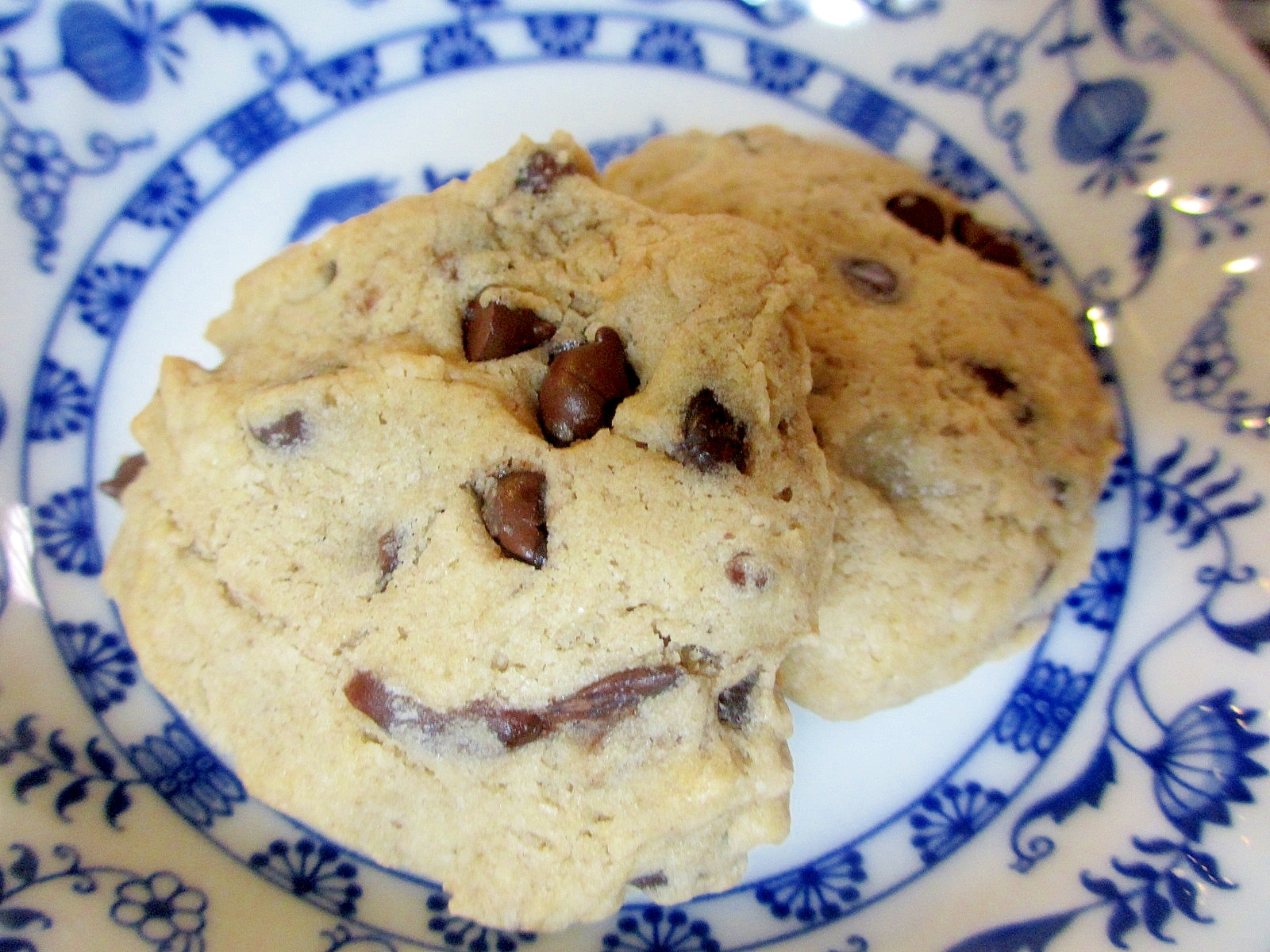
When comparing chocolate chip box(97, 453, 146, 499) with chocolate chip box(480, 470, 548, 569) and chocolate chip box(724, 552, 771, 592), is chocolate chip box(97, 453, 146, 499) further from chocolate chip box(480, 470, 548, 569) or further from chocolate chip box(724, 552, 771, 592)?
chocolate chip box(724, 552, 771, 592)

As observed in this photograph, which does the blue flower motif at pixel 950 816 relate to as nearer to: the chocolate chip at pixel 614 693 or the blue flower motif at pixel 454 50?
the chocolate chip at pixel 614 693

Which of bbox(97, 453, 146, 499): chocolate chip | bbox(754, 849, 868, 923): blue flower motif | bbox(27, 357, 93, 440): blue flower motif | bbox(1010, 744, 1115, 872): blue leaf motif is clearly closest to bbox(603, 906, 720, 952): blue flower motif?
bbox(754, 849, 868, 923): blue flower motif

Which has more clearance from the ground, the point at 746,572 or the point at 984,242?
the point at 984,242

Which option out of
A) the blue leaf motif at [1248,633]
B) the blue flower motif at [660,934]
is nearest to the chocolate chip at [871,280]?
the blue leaf motif at [1248,633]

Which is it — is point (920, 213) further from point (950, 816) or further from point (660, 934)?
point (660, 934)

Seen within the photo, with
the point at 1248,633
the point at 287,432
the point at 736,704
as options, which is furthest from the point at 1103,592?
the point at 287,432

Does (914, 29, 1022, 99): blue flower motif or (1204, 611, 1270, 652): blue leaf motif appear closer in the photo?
(1204, 611, 1270, 652): blue leaf motif

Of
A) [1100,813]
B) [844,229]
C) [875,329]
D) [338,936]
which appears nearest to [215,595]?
[338,936]
